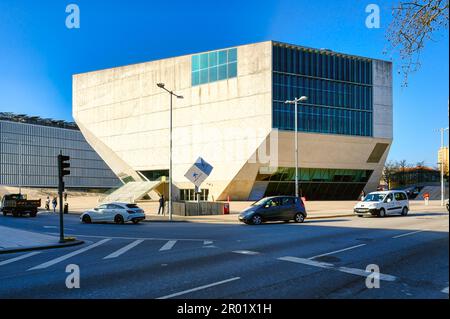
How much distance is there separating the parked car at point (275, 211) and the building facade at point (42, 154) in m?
98.2

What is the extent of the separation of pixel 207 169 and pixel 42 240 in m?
13.3

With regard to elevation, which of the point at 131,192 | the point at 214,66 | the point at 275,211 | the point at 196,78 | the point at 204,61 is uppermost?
the point at 204,61

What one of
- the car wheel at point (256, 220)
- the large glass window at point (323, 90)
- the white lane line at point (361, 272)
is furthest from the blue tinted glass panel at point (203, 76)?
the white lane line at point (361, 272)

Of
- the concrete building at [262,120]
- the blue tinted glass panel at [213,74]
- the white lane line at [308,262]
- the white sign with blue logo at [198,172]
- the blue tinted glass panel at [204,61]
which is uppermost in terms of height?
the blue tinted glass panel at [204,61]

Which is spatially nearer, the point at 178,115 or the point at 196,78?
the point at 196,78

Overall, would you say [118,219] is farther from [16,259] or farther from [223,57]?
[223,57]

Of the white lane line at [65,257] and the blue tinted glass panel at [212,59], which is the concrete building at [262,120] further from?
the white lane line at [65,257]

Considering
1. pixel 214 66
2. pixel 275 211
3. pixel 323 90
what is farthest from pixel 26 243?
pixel 323 90

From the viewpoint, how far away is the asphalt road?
699 cm

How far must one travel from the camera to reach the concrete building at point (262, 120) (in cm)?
5444

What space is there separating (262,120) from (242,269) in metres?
45.3

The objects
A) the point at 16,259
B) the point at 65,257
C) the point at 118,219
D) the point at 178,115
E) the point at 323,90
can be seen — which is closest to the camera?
the point at 16,259

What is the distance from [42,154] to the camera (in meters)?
112
